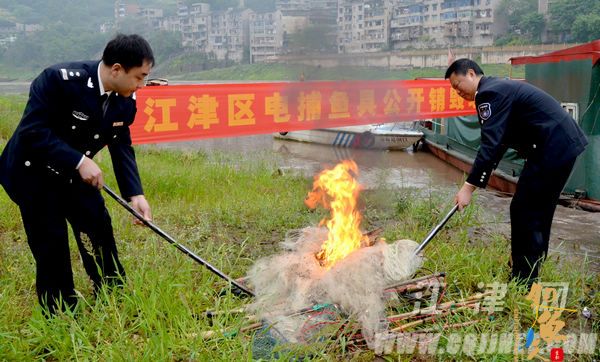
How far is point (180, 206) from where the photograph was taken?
20.9 feet

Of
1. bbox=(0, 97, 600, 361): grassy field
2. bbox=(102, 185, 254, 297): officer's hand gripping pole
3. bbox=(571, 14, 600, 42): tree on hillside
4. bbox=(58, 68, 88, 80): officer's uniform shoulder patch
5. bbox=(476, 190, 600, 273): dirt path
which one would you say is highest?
bbox=(571, 14, 600, 42): tree on hillside

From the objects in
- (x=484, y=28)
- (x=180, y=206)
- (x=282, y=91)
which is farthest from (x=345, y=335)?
(x=484, y=28)

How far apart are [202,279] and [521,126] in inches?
108

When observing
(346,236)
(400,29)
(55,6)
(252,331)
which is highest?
(55,6)

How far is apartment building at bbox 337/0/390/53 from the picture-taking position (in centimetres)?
490

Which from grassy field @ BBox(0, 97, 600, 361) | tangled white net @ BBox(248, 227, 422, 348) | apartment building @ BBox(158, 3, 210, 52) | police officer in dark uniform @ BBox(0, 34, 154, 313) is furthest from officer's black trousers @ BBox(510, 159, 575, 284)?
apartment building @ BBox(158, 3, 210, 52)

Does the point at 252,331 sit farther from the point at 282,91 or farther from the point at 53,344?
the point at 282,91

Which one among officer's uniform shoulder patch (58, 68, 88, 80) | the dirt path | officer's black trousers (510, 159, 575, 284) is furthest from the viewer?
the dirt path

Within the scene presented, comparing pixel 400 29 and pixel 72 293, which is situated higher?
pixel 400 29

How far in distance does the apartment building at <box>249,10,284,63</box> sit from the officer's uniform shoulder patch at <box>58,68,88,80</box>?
6.73ft

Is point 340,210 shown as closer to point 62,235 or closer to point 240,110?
point 62,235

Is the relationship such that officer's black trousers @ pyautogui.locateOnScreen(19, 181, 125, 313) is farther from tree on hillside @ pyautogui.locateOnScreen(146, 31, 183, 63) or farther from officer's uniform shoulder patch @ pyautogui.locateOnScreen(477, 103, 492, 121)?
tree on hillside @ pyautogui.locateOnScreen(146, 31, 183, 63)

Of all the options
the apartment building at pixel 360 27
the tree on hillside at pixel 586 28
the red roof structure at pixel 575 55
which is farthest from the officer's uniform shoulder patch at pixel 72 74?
the tree on hillside at pixel 586 28

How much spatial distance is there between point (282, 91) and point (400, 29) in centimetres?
185
